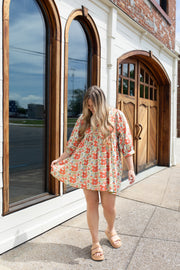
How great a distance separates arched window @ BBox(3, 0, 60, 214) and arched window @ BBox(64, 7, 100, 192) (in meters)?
0.24

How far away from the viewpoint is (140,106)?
7.06 m

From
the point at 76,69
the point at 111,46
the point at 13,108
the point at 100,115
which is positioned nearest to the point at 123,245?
the point at 100,115

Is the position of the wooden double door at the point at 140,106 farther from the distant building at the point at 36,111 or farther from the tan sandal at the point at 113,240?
the tan sandal at the point at 113,240

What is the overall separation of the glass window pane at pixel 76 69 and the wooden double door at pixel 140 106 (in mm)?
1147

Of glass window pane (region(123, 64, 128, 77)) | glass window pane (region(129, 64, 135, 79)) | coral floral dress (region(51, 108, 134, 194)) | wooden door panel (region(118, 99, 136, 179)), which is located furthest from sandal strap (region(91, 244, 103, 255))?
glass window pane (region(129, 64, 135, 79))

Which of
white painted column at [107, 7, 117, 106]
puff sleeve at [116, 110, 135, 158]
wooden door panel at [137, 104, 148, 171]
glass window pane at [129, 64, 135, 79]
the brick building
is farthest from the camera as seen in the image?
wooden door panel at [137, 104, 148, 171]

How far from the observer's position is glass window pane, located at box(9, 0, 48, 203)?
10.6 ft

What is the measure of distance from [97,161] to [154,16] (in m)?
5.68

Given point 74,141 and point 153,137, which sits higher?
point 74,141

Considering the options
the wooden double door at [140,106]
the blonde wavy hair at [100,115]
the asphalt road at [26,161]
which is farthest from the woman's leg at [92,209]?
the wooden double door at [140,106]

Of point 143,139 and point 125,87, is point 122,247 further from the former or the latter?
point 143,139

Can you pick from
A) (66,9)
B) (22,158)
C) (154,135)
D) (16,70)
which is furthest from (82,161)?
(154,135)

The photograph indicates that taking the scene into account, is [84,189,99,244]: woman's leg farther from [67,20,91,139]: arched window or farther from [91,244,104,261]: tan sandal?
[67,20,91,139]: arched window

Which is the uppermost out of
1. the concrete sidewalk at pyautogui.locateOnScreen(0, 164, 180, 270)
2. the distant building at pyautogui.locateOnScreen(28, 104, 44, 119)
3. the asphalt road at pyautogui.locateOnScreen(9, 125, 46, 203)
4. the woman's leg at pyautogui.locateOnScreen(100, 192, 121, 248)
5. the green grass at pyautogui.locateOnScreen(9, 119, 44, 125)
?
the distant building at pyautogui.locateOnScreen(28, 104, 44, 119)
